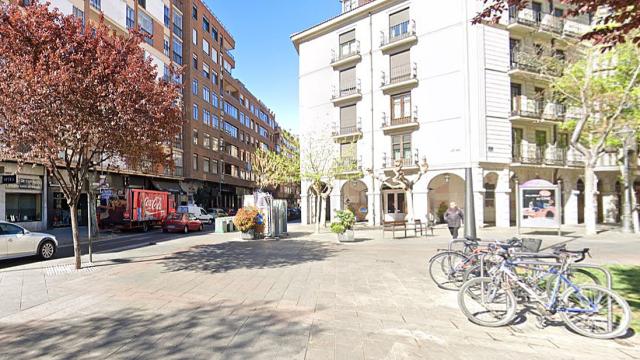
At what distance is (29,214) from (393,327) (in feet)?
92.2

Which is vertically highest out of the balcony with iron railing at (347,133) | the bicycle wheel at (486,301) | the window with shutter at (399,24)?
the window with shutter at (399,24)

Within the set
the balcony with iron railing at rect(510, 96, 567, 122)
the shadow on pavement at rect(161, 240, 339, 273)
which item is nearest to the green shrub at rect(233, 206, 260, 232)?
the shadow on pavement at rect(161, 240, 339, 273)

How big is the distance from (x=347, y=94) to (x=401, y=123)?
537cm

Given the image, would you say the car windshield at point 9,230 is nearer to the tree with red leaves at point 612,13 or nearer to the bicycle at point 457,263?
the bicycle at point 457,263

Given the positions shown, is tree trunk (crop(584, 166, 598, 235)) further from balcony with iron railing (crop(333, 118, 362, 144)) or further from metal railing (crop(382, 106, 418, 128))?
balcony with iron railing (crop(333, 118, 362, 144))

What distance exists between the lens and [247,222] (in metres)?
16.0

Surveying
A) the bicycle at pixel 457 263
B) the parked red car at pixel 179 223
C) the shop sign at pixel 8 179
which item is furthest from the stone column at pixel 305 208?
the bicycle at pixel 457 263

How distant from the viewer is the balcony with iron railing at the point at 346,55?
1099 inches

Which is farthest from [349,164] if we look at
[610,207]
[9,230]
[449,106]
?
[610,207]

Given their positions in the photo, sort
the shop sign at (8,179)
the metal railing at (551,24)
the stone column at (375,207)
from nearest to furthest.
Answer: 1. the shop sign at (8,179)
2. the metal railing at (551,24)
3. the stone column at (375,207)

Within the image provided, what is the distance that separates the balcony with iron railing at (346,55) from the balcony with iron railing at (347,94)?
63.9 inches

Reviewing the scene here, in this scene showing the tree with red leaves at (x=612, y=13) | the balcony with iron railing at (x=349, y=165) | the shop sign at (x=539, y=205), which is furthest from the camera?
the balcony with iron railing at (x=349, y=165)

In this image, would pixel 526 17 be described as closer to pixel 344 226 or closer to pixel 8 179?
pixel 344 226

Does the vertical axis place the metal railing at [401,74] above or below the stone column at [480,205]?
above
